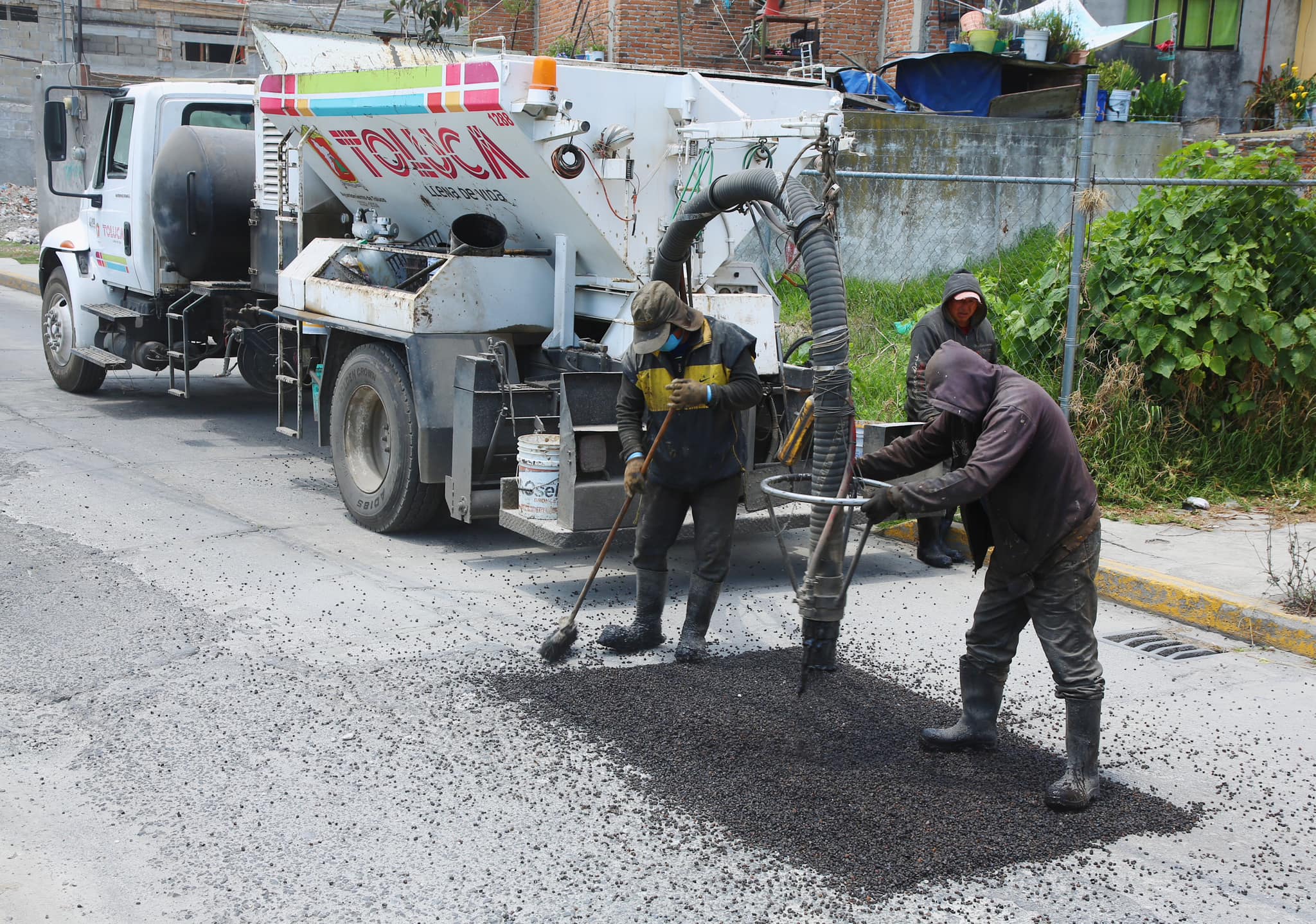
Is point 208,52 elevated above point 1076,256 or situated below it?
above

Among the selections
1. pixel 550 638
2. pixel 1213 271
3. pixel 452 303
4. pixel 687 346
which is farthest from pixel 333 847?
pixel 1213 271

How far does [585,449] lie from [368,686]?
1784 millimetres

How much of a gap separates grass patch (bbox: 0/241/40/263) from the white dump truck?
619 inches

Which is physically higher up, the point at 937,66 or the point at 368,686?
the point at 937,66

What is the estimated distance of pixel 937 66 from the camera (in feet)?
50.7

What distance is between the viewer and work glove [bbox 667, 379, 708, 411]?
529cm

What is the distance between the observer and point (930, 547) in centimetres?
725

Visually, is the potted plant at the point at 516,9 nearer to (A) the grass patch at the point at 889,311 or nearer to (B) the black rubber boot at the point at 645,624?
(A) the grass patch at the point at 889,311

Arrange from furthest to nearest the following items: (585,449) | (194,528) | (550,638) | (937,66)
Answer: (937,66) < (194,528) < (585,449) < (550,638)

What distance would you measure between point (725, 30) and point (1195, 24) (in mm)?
6829

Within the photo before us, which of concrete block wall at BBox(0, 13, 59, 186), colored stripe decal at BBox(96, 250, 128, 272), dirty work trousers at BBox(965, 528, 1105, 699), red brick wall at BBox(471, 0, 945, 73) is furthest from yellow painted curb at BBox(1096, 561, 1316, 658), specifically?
concrete block wall at BBox(0, 13, 59, 186)

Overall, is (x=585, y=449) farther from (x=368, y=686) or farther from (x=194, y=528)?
(x=194, y=528)

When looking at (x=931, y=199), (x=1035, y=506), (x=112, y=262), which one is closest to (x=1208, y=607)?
(x=1035, y=506)

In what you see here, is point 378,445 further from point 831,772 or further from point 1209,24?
point 1209,24
